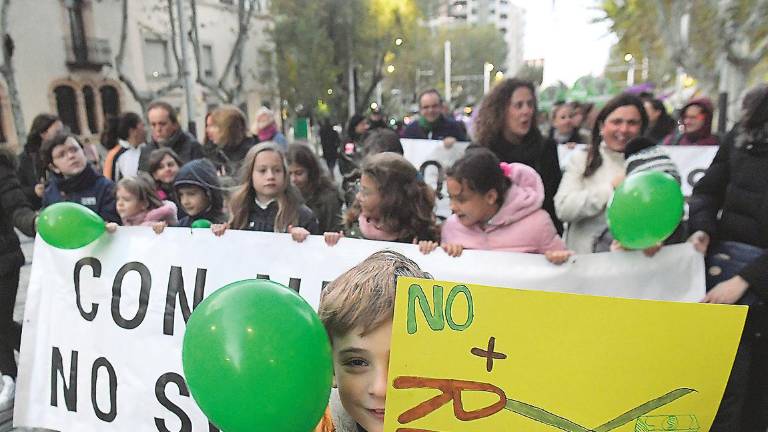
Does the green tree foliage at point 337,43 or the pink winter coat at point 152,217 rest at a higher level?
the green tree foliage at point 337,43

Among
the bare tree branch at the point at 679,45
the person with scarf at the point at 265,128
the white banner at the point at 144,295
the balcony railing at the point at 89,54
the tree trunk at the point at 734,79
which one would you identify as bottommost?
the white banner at the point at 144,295

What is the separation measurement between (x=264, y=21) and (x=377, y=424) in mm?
22069

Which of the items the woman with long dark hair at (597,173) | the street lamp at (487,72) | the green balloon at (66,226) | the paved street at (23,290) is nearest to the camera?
the green balloon at (66,226)

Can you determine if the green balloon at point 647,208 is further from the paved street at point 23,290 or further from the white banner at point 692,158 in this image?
the white banner at point 692,158

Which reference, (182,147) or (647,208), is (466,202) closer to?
(647,208)

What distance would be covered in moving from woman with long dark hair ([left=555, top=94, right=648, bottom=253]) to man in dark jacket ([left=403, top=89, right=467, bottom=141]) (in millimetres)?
2491

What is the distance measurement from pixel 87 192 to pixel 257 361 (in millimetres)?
2748

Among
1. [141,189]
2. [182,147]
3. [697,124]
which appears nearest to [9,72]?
[182,147]

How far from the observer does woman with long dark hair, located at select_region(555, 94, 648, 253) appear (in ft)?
7.75

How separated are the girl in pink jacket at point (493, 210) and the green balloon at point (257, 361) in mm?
1290

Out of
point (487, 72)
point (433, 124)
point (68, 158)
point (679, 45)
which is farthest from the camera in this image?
point (487, 72)

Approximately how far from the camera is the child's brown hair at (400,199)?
7.84 feet

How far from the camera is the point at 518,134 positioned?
2.96 meters

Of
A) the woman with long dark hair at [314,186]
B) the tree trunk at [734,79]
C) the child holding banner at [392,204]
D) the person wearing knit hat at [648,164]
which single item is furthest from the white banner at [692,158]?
the tree trunk at [734,79]
